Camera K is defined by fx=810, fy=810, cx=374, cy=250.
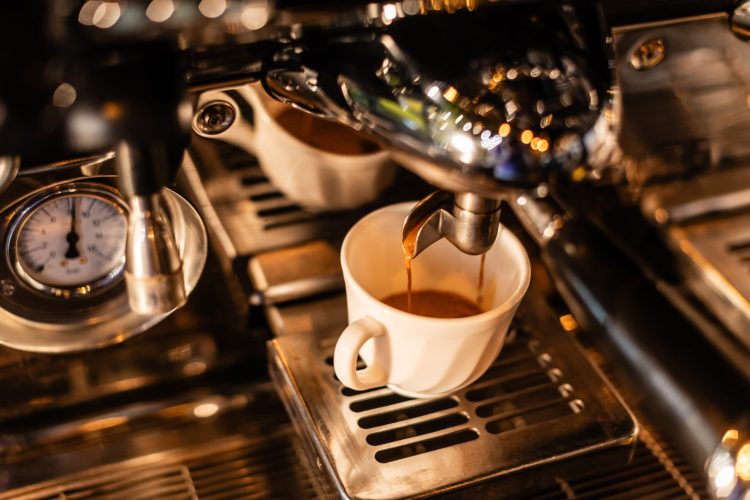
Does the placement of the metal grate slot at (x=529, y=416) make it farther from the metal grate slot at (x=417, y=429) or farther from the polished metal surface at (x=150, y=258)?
the polished metal surface at (x=150, y=258)

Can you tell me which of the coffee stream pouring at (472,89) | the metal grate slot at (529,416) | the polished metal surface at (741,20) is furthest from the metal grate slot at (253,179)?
the polished metal surface at (741,20)

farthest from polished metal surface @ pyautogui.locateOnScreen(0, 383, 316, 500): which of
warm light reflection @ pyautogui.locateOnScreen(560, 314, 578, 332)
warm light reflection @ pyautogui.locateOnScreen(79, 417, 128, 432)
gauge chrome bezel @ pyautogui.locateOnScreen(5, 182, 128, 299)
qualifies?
warm light reflection @ pyautogui.locateOnScreen(560, 314, 578, 332)

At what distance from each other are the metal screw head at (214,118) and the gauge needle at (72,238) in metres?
0.09

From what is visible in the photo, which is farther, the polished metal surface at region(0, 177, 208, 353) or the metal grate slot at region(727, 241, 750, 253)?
the metal grate slot at region(727, 241, 750, 253)

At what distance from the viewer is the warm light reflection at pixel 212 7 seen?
13.0 inches

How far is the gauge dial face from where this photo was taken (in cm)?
46

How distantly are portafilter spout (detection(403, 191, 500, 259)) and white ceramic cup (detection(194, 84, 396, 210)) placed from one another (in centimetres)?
8

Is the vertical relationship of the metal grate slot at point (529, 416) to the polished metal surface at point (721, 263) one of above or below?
below

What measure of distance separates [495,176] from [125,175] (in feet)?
0.50

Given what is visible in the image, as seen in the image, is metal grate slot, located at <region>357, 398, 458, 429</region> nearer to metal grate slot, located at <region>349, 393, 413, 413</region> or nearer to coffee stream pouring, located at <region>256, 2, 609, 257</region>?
metal grate slot, located at <region>349, 393, 413, 413</region>

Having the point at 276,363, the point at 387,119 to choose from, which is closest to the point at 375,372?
the point at 276,363

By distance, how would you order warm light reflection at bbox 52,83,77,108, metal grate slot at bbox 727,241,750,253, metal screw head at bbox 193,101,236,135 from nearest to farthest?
1. warm light reflection at bbox 52,83,77,108
2. metal screw head at bbox 193,101,236,135
3. metal grate slot at bbox 727,241,750,253

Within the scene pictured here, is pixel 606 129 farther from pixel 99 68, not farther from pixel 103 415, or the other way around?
pixel 103 415

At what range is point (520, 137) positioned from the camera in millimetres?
330
